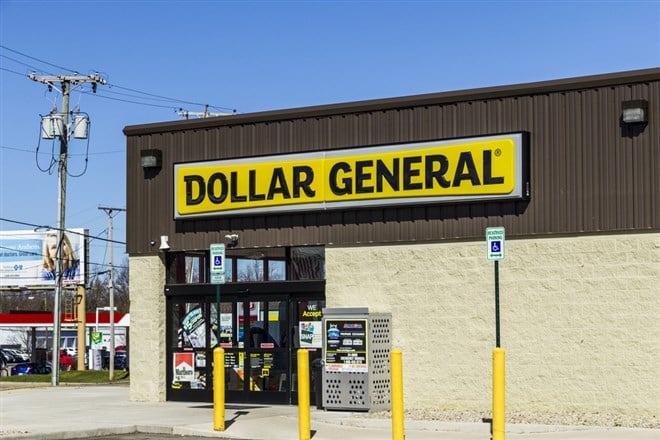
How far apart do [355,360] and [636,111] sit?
6560 mm

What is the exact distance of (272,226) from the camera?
76.1ft

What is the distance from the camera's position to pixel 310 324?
74.8 ft

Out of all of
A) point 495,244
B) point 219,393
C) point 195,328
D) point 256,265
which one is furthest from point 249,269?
point 495,244

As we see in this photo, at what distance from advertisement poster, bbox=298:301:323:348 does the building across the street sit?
4 cm

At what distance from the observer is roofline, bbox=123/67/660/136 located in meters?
19.5

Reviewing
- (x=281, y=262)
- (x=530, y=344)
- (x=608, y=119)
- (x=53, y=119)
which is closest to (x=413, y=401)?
(x=530, y=344)

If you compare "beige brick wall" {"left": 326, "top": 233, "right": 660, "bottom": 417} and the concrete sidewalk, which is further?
"beige brick wall" {"left": 326, "top": 233, "right": 660, "bottom": 417}

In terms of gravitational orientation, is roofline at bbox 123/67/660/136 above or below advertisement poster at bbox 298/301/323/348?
above

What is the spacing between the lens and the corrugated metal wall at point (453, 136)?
63.7 ft

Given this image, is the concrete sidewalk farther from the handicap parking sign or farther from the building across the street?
the handicap parking sign

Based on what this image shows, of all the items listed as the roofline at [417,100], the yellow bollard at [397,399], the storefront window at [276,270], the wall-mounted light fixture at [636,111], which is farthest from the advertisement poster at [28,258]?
the yellow bollard at [397,399]

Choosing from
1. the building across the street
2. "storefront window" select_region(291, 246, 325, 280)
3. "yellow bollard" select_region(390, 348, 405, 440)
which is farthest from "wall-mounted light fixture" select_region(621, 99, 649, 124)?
"storefront window" select_region(291, 246, 325, 280)

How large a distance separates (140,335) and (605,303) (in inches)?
397

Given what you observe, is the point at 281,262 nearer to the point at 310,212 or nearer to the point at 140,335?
the point at 310,212
